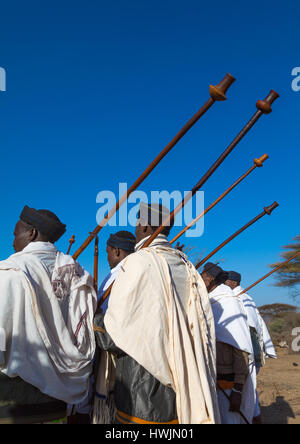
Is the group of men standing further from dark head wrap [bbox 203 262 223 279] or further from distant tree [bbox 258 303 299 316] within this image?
distant tree [bbox 258 303 299 316]

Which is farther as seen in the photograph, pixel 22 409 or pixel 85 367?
pixel 85 367

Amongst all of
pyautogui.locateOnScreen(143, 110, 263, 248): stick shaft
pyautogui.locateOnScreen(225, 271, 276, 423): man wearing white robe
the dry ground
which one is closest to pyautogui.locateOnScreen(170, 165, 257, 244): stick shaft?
pyautogui.locateOnScreen(143, 110, 263, 248): stick shaft

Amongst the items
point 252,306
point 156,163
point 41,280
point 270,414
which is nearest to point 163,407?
point 41,280

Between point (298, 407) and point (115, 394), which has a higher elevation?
point (115, 394)

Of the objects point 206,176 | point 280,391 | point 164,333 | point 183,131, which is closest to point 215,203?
point 206,176

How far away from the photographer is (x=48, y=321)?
257 centimetres

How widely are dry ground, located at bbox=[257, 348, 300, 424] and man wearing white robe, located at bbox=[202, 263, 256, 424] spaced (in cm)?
302

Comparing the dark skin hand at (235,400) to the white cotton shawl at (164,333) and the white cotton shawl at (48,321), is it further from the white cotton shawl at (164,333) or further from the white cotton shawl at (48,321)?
the white cotton shawl at (48,321)

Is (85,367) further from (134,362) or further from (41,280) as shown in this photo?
(41,280)

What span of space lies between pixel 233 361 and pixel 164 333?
1986 millimetres

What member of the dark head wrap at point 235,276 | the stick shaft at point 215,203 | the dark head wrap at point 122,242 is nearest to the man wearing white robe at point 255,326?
the dark head wrap at point 235,276
